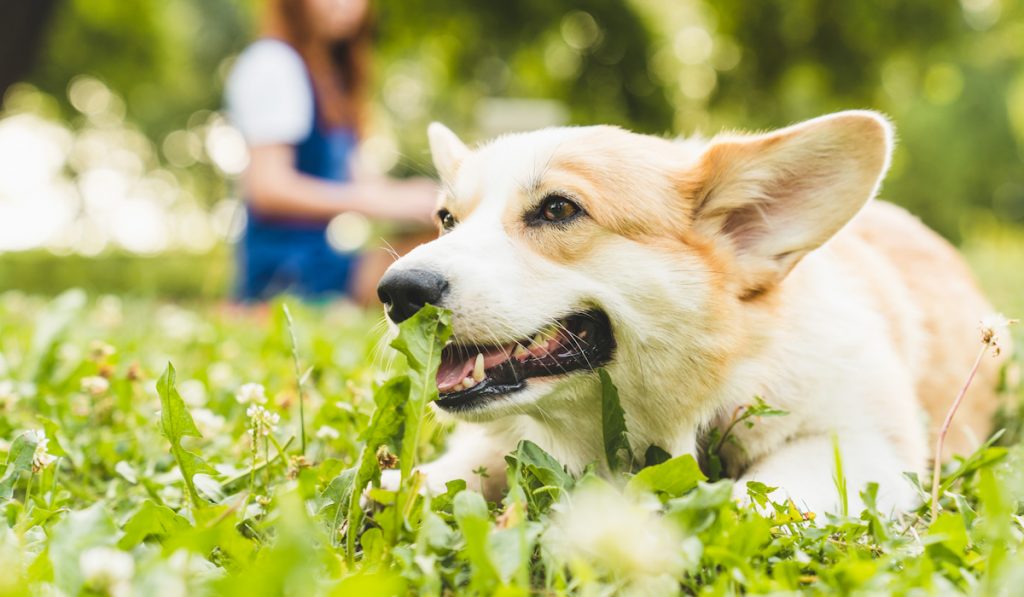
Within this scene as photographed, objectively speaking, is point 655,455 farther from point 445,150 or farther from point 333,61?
point 333,61

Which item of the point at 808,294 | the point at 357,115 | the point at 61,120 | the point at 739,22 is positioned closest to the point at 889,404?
the point at 808,294

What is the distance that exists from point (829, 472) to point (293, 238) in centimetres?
543

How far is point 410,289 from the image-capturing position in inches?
77.5

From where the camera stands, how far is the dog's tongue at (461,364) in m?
2.10

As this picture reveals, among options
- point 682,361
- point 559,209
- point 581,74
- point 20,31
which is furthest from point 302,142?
point 581,74

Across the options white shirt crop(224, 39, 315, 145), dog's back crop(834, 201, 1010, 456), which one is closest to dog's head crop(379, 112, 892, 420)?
dog's back crop(834, 201, 1010, 456)

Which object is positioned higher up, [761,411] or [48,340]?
[761,411]

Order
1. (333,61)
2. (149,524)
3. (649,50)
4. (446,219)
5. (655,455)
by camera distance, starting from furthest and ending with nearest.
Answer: (649,50), (333,61), (446,219), (655,455), (149,524)

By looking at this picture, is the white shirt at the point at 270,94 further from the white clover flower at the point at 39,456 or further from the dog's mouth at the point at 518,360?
the white clover flower at the point at 39,456

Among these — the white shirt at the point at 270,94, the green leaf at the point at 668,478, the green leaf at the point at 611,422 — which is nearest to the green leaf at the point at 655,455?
the green leaf at the point at 611,422

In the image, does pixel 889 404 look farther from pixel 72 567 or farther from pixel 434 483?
pixel 72 567

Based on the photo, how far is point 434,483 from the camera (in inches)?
83.4

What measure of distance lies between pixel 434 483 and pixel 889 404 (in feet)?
3.90

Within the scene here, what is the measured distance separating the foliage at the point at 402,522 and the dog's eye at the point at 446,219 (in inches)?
22.3
